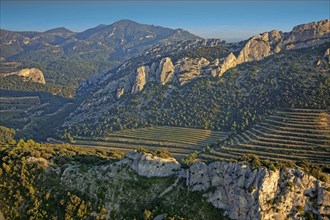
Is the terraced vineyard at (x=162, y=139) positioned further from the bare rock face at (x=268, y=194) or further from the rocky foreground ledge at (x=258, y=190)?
the bare rock face at (x=268, y=194)

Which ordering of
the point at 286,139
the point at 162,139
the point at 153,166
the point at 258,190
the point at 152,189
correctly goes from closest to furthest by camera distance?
the point at 258,190 < the point at 152,189 < the point at 153,166 < the point at 286,139 < the point at 162,139

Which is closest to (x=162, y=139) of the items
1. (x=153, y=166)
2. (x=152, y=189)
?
(x=153, y=166)

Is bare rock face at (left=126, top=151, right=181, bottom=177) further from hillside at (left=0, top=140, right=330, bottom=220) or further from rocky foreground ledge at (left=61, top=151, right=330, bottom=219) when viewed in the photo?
rocky foreground ledge at (left=61, top=151, right=330, bottom=219)

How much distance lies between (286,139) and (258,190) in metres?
82.1

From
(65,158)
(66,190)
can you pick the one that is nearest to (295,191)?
(66,190)

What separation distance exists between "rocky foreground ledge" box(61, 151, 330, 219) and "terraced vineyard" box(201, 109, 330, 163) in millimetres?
61420

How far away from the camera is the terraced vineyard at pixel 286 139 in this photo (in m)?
125

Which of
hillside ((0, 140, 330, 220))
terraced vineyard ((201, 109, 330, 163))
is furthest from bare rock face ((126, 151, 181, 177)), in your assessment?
terraced vineyard ((201, 109, 330, 163))

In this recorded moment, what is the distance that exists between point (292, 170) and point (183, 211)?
2185 centimetres

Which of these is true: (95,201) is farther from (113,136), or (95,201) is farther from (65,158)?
(113,136)

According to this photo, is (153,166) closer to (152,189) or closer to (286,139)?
(152,189)

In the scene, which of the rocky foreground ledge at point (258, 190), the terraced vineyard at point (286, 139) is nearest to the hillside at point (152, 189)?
the rocky foreground ledge at point (258, 190)

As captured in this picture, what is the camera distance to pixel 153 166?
75.4m

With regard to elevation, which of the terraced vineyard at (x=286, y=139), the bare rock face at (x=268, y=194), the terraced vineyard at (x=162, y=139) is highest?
the bare rock face at (x=268, y=194)
